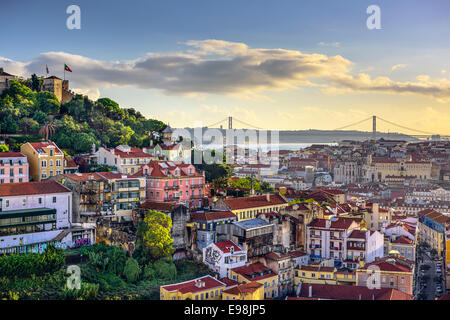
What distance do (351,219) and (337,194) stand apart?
230 inches

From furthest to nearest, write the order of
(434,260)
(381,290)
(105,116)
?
(105,116) → (434,260) → (381,290)

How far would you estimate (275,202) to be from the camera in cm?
1709

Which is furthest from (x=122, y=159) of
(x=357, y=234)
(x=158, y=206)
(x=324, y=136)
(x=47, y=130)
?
(x=324, y=136)

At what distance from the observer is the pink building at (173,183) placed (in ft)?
51.5

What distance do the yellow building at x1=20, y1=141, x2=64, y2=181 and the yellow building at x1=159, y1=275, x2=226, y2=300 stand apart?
262 inches

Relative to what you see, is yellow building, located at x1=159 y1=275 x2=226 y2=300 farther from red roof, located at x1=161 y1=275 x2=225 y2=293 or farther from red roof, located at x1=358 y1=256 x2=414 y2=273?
red roof, located at x1=358 y1=256 x2=414 y2=273

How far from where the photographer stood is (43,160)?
1602 centimetres

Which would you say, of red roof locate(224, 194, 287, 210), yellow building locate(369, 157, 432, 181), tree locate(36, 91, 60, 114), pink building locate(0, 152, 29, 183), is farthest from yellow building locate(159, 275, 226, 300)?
yellow building locate(369, 157, 432, 181)

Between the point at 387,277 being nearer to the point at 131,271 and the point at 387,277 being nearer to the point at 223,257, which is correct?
the point at 223,257

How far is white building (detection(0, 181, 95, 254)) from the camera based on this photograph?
11953 mm

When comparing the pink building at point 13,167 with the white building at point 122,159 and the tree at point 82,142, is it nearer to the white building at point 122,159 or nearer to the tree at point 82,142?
the white building at point 122,159

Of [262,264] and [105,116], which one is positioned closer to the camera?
[262,264]

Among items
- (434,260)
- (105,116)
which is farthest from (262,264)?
(105,116)
